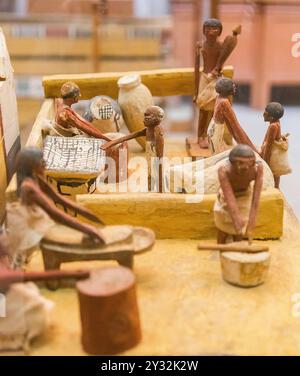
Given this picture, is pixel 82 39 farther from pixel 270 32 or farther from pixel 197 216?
pixel 197 216

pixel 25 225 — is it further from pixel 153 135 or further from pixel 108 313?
pixel 153 135

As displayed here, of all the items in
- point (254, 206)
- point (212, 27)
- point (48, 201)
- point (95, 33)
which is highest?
point (212, 27)

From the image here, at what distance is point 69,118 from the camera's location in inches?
175

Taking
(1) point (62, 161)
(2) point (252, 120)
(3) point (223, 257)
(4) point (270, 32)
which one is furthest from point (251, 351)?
(4) point (270, 32)

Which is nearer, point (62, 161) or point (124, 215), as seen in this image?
point (124, 215)

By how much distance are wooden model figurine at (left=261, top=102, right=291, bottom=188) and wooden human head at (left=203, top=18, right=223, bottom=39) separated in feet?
2.65

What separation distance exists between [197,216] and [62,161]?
96 cm

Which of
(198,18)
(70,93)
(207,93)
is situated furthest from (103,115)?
(198,18)

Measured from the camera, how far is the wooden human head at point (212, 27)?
468 centimetres

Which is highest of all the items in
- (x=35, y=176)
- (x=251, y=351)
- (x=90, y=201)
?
(x=35, y=176)

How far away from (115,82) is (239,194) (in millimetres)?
2282

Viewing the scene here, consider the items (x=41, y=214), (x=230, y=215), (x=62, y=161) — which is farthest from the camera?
(x=62, y=161)

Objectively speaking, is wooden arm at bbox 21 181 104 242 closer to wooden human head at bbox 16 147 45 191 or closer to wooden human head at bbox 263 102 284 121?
wooden human head at bbox 16 147 45 191
